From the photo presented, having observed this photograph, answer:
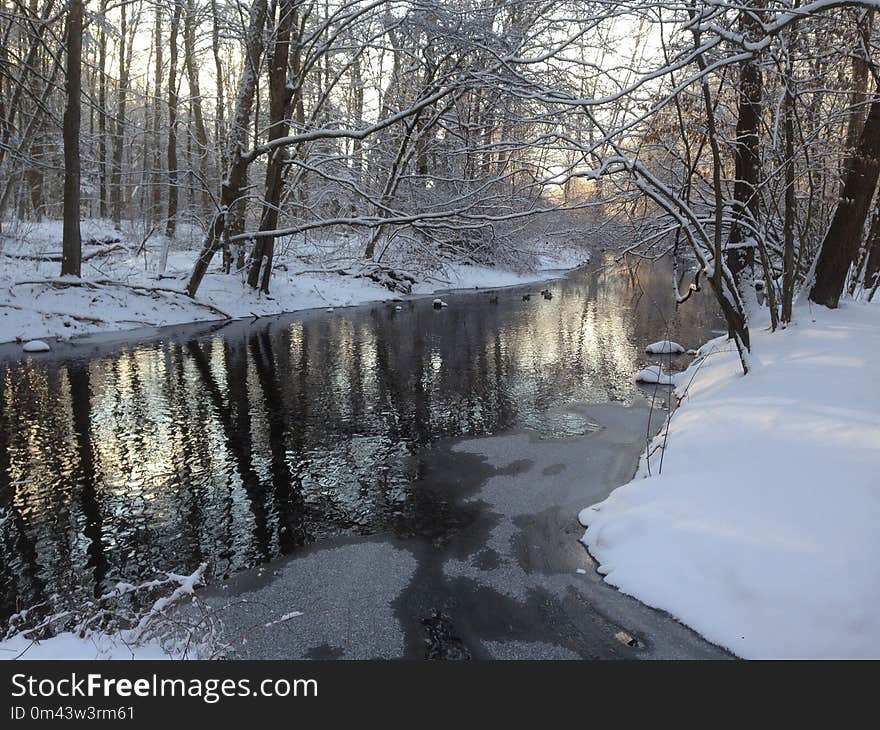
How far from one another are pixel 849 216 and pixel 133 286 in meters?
18.2

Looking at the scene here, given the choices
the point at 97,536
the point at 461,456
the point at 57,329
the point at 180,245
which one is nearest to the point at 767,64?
the point at 461,456

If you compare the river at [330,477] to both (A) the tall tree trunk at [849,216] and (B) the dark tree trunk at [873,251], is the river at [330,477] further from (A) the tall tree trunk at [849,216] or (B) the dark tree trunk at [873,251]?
(B) the dark tree trunk at [873,251]

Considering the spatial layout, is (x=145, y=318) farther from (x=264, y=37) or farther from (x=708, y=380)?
(x=708, y=380)

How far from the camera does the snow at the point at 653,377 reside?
11922 mm

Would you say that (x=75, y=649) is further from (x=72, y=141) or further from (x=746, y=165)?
(x=72, y=141)

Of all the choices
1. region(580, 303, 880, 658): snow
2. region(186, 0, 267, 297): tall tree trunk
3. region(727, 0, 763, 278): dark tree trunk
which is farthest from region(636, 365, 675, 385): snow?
region(186, 0, 267, 297): tall tree trunk

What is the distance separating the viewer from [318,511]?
21.2ft

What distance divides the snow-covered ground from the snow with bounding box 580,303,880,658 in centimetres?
1568

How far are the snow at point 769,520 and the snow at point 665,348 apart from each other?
6.71 metres

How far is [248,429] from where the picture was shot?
914 cm

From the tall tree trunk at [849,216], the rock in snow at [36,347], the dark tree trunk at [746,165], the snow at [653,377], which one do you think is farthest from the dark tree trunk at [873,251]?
the rock in snow at [36,347]

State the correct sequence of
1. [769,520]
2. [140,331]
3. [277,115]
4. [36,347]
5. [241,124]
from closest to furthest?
[769,520] → [36,347] → [140,331] → [241,124] → [277,115]

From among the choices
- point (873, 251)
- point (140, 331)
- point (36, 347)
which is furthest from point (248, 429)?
point (873, 251)

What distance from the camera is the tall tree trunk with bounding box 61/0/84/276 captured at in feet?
49.6
